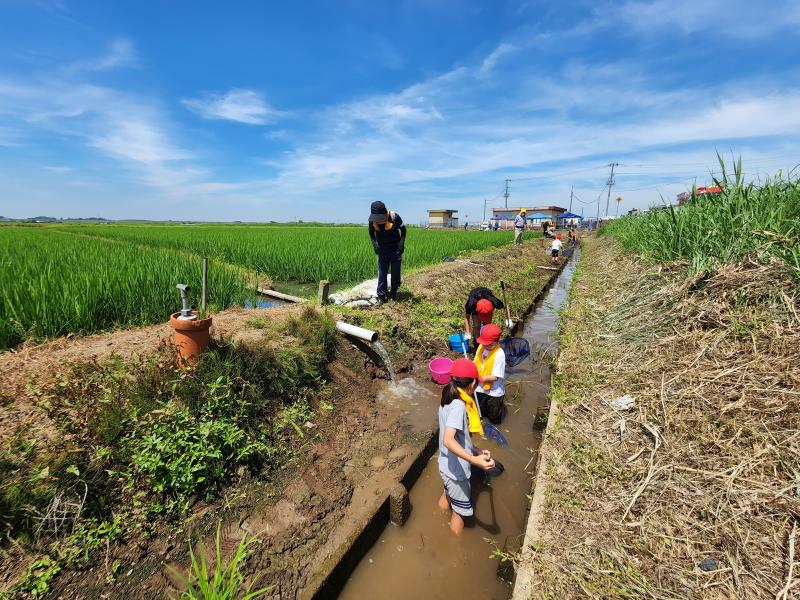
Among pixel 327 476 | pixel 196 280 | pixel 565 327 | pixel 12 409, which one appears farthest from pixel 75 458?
pixel 565 327

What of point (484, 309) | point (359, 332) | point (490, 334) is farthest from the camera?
point (359, 332)

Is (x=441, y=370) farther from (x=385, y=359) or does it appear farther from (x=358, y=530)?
(x=358, y=530)

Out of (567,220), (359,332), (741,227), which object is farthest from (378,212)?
(567,220)

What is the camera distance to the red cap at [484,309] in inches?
156

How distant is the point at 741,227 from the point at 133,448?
588 cm

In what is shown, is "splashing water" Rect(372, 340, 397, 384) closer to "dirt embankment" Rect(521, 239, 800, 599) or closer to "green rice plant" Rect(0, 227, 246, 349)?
"dirt embankment" Rect(521, 239, 800, 599)

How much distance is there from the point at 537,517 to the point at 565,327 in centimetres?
425

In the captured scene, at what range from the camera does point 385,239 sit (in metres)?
5.95

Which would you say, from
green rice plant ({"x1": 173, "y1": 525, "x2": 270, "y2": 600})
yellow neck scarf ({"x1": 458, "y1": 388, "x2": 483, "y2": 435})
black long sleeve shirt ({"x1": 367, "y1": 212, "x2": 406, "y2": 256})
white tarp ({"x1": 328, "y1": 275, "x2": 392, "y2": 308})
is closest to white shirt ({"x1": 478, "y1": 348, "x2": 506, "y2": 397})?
yellow neck scarf ({"x1": 458, "y1": 388, "x2": 483, "y2": 435})

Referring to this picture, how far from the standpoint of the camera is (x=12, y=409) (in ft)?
8.16

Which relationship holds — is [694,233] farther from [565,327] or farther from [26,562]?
[26,562]

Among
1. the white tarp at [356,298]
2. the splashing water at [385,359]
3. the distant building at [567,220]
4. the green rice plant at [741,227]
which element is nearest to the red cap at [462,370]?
the splashing water at [385,359]

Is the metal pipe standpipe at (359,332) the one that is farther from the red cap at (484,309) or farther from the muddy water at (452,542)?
the red cap at (484,309)

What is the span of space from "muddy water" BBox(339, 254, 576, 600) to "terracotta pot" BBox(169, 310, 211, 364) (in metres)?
2.21
